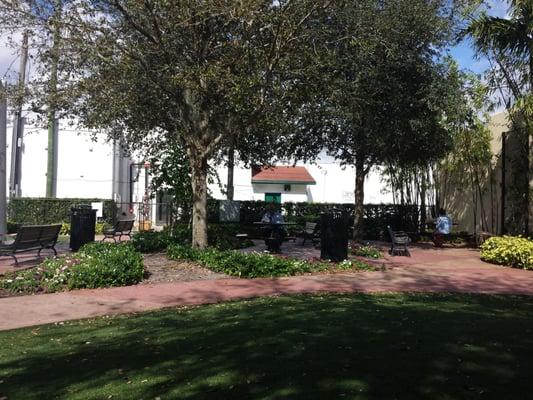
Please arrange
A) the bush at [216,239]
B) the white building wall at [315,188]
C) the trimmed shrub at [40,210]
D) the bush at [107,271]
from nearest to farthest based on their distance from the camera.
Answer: the bush at [107,271] → the bush at [216,239] → the trimmed shrub at [40,210] → the white building wall at [315,188]

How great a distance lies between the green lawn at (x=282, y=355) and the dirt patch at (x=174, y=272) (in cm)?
324

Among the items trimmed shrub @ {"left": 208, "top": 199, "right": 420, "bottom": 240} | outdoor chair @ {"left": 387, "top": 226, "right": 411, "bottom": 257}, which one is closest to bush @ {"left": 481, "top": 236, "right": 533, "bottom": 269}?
outdoor chair @ {"left": 387, "top": 226, "right": 411, "bottom": 257}

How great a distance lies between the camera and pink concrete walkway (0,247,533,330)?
8.90m

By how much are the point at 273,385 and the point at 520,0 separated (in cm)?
1366

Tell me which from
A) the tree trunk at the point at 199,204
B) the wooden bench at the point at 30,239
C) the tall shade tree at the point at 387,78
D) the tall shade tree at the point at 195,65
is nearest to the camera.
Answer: the tall shade tree at the point at 195,65

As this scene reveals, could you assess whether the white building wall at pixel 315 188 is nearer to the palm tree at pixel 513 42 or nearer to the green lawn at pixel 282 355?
the palm tree at pixel 513 42

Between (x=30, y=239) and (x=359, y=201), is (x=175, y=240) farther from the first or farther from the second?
(x=359, y=201)

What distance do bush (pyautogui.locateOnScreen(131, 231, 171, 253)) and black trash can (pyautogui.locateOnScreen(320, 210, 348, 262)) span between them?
15.5 ft

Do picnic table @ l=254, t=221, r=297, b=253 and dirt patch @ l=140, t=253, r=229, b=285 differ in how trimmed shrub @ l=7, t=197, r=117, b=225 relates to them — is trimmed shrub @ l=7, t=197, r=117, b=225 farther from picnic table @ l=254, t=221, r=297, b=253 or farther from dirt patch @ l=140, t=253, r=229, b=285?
dirt patch @ l=140, t=253, r=229, b=285

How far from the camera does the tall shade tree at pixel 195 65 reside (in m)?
11.2

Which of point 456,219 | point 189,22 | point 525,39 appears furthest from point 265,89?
point 456,219

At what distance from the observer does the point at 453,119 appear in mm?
16203

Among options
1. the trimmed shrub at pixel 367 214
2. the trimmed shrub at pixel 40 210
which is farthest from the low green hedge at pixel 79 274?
→ the trimmed shrub at pixel 40 210

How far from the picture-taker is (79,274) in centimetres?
1078
